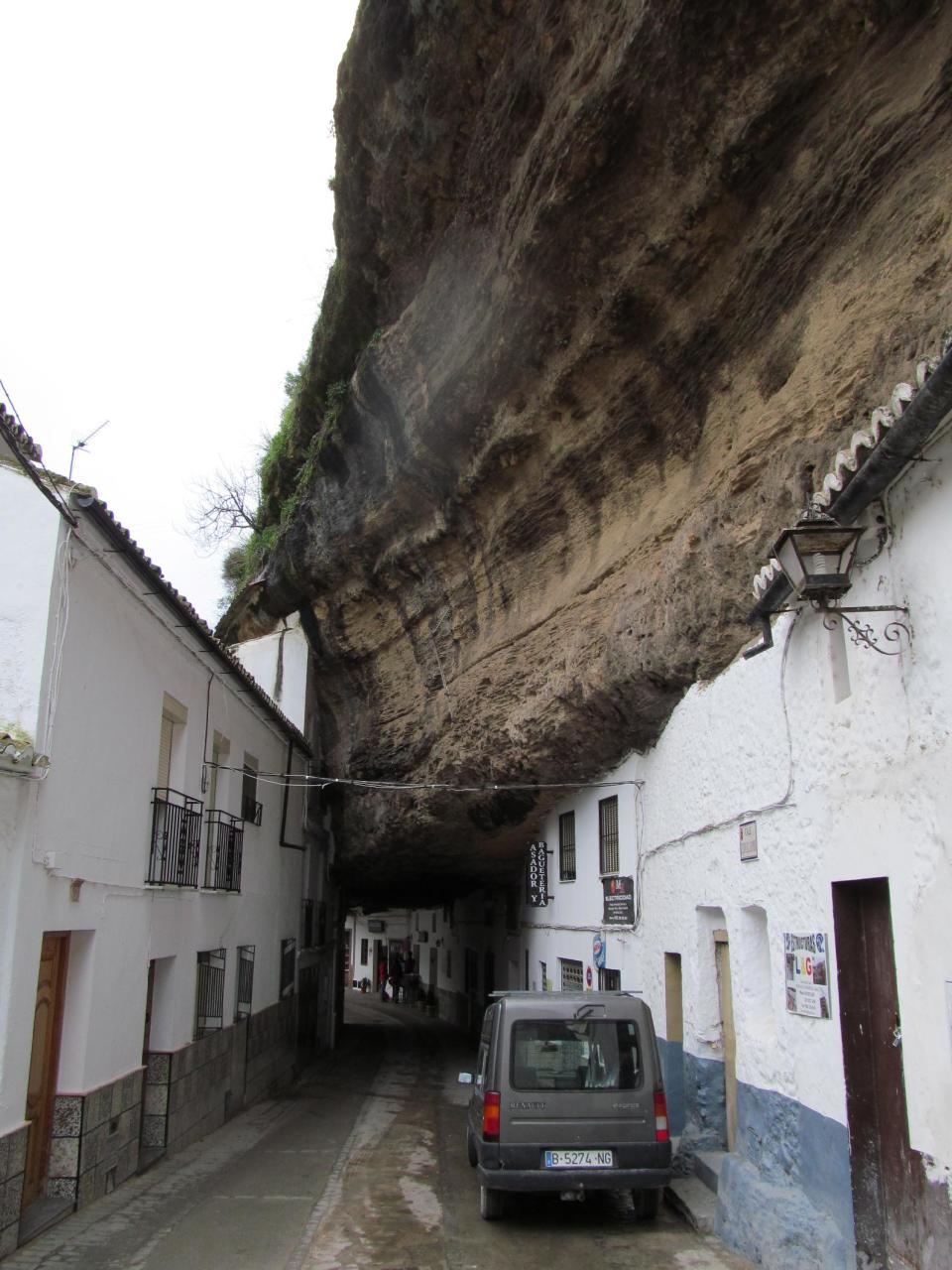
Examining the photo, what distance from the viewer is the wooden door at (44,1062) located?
7.43m

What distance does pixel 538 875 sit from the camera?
15.4 meters

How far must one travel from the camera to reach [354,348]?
14.9m

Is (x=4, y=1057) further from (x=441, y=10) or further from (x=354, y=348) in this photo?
Answer: (x=354, y=348)

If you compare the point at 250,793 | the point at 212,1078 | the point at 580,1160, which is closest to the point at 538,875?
the point at 250,793

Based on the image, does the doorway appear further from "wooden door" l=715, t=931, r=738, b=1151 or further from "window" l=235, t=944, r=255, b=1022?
"window" l=235, t=944, r=255, b=1022

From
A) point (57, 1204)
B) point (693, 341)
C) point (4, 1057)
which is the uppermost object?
point (693, 341)

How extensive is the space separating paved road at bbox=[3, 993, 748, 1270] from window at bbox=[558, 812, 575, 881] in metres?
3.69

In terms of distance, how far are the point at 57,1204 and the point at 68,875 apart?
8.15 feet

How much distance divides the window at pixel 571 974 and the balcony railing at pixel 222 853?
15.4ft

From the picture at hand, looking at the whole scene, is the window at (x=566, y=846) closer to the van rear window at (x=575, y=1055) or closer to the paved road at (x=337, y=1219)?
the paved road at (x=337, y=1219)

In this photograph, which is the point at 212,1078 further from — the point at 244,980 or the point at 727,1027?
the point at 727,1027

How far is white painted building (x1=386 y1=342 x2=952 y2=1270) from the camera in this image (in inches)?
185

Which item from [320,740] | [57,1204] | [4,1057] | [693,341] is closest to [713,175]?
[693,341]

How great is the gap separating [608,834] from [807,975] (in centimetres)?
599
